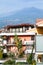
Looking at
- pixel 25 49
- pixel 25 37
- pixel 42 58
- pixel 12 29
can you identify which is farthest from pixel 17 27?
pixel 42 58

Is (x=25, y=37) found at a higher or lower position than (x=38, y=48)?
higher

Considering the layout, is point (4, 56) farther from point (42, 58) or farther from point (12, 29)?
point (12, 29)

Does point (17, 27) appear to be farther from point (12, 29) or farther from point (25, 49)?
point (25, 49)

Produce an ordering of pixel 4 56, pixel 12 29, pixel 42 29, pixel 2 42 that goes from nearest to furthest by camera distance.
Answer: pixel 42 29 → pixel 4 56 → pixel 2 42 → pixel 12 29

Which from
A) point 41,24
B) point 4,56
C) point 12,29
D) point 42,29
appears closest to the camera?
point 41,24

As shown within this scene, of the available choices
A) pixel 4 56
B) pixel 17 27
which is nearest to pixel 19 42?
pixel 4 56

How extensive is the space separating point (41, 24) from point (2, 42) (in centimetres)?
Result: 1812

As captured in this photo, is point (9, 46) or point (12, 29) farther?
point (12, 29)

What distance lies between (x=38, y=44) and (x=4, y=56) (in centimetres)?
1284

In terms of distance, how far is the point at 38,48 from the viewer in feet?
45.9

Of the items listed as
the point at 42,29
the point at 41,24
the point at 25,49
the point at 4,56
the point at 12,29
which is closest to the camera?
the point at 41,24

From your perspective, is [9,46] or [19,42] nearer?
[19,42]

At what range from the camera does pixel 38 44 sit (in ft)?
45.9

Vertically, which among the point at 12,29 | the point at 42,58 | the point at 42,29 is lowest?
the point at 42,58
